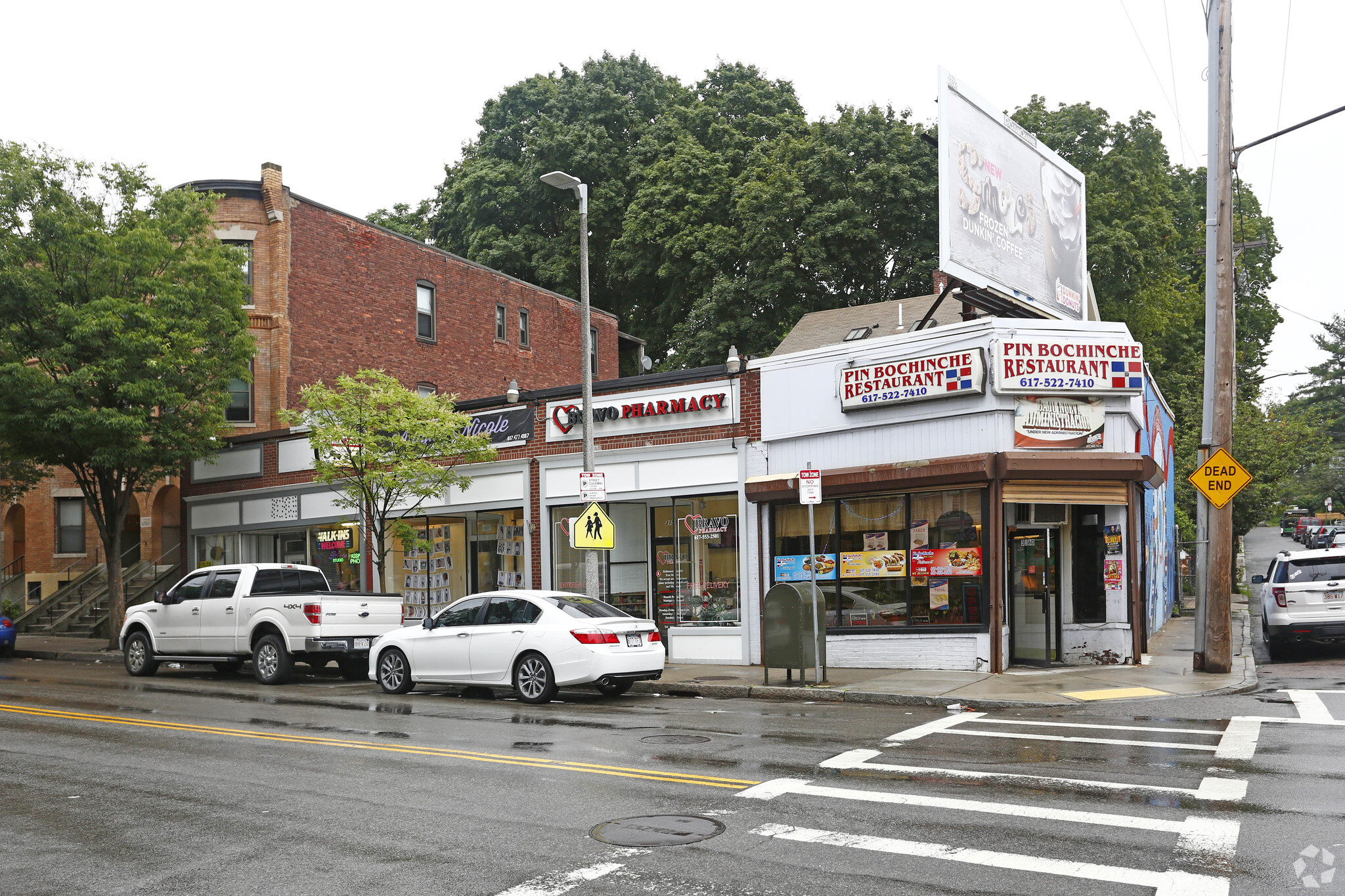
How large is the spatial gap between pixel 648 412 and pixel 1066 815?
45.6 ft

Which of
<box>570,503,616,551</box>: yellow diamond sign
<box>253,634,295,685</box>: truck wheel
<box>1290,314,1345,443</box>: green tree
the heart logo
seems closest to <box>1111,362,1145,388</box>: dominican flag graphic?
<box>570,503,616,551</box>: yellow diamond sign

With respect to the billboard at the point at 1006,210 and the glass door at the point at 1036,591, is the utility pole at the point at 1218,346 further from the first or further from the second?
the billboard at the point at 1006,210

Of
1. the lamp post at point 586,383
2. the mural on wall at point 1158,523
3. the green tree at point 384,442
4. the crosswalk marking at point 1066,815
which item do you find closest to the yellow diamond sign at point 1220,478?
the mural on wall at point 1158,523

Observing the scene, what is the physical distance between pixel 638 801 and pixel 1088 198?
34601 millimetres

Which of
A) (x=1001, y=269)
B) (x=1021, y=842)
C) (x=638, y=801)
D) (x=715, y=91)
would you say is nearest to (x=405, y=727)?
(x=638, y=801)

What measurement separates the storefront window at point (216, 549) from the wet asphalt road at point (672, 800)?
15352 millimetres

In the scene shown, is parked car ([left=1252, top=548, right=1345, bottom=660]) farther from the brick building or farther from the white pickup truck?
the brick building

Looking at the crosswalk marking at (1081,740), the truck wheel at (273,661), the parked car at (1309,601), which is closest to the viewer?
the crosswalk marking at (1081,740)

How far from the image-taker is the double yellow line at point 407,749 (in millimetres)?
9117

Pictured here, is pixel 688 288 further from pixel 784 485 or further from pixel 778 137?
pixel 784 485

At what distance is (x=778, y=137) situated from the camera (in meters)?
40.9

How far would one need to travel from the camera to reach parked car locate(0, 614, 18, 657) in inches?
1000

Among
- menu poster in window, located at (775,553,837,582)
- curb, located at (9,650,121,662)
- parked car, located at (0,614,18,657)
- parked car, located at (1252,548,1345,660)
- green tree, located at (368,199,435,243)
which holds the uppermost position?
green tree, located at (368,199,435,243)

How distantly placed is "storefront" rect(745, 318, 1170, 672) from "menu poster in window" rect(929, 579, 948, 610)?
21 mm
